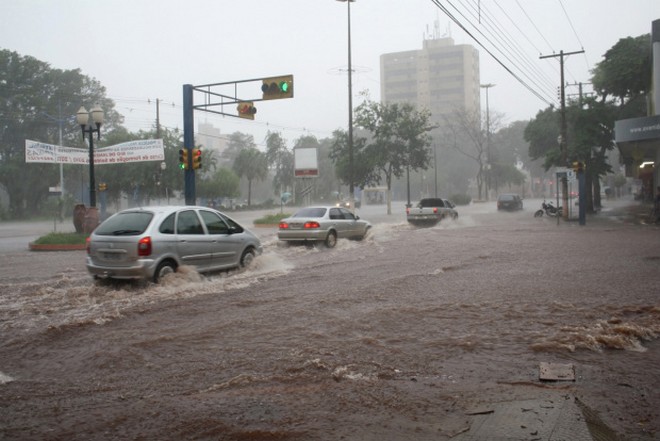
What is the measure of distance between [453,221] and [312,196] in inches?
2170

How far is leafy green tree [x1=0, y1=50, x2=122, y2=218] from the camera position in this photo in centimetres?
5516

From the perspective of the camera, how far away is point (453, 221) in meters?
30.9

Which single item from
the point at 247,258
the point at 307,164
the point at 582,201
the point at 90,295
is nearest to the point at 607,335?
the point at 247,258

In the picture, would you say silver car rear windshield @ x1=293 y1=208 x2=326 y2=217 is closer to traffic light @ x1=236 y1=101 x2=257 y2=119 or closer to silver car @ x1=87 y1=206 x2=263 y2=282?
traffic light @ x1=236 y1=101 x2=257 y2=119

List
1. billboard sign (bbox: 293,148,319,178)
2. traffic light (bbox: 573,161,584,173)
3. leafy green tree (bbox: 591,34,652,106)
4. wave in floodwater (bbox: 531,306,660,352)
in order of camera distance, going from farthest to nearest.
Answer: billboard sign (bbox: 293,148,319,178) < leafy green tree (bbox: 591,34,652,106) < traffic light (bbox: 573,161,584,173) < wave in floodwater (bbox: 531,306,660,352)

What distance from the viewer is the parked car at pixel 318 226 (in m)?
17.9

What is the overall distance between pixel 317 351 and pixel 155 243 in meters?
4.68

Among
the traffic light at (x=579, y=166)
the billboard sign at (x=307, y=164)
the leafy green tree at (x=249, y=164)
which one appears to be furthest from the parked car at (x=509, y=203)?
the leafy green tree at (x=249, y=164)

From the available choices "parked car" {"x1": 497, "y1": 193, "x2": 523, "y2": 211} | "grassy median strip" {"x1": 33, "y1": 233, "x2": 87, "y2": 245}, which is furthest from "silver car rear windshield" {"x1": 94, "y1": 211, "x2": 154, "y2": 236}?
"parked car" {"x1": 497, "y1": 193, "x2": 523, "y2": 211}

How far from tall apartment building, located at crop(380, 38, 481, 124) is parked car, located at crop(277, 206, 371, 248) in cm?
12289

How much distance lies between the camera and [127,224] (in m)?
10.0

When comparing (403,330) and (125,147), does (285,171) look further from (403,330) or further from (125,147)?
(403,330)

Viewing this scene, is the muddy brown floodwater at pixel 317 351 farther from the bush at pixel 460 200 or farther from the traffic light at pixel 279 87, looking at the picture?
the bush at pixel 460 200

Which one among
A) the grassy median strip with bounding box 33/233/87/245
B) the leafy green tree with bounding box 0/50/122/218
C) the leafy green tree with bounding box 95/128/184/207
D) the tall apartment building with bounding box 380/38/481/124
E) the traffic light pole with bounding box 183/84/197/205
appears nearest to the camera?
the grassy median strip with bounding box 33/233/87/245
